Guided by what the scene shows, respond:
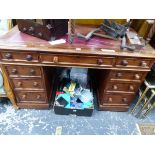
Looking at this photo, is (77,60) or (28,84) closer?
(77,60)

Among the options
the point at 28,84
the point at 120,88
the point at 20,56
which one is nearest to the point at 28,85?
the point at 28,84

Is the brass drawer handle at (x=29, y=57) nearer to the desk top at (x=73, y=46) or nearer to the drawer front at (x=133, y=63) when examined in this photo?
the desk top at (x=73, y=46)

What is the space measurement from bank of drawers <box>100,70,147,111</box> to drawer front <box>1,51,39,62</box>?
28.8 inches

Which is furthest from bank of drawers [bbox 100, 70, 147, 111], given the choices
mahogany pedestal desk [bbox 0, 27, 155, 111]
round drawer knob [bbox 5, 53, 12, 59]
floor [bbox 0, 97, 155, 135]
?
round drawer knob [bbox 5, 53, 12, 59]

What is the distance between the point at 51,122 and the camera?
1612 mm

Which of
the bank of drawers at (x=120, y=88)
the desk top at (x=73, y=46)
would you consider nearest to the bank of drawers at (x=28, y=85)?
the desk top at (x=73, y=46)

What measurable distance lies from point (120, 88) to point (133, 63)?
0.34m

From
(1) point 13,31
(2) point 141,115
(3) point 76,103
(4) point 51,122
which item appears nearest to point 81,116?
(3) point 76,103

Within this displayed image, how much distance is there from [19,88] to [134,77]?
1178 millimetres

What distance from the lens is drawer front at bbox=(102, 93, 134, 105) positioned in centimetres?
158

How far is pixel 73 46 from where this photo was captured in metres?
1.21

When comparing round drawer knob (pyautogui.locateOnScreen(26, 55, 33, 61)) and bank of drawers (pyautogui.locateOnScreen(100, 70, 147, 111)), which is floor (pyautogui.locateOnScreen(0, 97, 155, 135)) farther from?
round drawer knob (pyautogui.locateOnScreen(26, 55, 33, 61))

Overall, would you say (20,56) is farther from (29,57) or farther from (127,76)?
(127,76)
